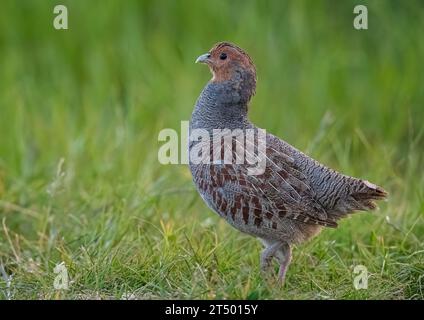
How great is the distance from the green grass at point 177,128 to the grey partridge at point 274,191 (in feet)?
0.93

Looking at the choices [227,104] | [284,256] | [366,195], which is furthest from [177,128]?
[366,195]

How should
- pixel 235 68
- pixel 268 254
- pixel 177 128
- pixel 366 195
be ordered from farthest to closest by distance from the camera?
pixel 177 128 < pixel 235 68 < pixel 268 254 < pixel 366 195

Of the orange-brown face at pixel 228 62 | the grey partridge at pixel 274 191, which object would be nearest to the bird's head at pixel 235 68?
the orange-brown face at pixel 228 62

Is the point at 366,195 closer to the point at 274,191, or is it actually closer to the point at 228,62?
the point at 274,191

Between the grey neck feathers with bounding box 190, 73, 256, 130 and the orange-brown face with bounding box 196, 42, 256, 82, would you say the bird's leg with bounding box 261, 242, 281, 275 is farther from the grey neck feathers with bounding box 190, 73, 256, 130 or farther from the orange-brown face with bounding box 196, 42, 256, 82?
the orange-brown face with bounding box 196, 42, 256, 82

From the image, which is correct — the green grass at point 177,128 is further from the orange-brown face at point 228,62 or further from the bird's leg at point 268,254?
the orange-brown face at point 228,62

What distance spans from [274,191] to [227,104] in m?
0.72

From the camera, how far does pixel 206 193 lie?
5762 millimetres

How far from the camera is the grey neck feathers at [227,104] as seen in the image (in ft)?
19.7

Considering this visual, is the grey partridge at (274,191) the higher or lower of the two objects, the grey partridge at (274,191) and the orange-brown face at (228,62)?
the lower

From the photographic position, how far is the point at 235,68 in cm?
603

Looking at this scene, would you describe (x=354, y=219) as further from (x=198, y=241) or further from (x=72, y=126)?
(x=72, y=126)

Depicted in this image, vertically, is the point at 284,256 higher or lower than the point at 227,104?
lower

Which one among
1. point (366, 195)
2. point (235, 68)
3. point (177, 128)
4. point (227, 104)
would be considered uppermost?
point (235, 68)
